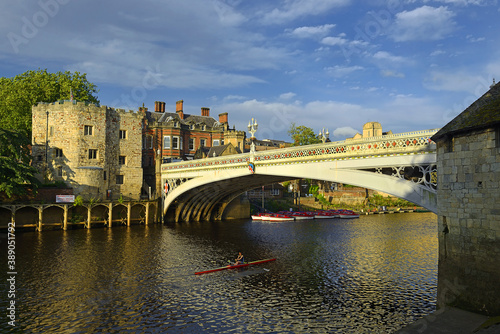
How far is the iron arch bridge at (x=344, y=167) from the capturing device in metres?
22.1

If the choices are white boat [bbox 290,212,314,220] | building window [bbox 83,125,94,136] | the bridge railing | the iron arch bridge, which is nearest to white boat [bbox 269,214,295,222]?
white boat [bbox 290,212,314,220]

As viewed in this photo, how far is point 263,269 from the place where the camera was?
90.5 feet

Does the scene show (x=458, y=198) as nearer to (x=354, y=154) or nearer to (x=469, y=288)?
(x=469, y=288)

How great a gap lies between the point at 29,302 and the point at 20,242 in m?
20.4

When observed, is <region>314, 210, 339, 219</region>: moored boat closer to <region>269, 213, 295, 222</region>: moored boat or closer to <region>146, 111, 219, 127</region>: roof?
<region>269, 213, 295, 222</region>: moored boat

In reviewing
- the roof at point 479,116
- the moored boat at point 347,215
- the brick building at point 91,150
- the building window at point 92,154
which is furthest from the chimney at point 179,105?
the roof at point 479,116

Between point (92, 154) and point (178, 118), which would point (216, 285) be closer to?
point (92, 154)

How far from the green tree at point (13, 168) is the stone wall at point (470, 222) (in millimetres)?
41032

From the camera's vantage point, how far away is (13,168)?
40844 mm

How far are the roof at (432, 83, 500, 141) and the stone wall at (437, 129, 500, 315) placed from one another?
392 millimetres

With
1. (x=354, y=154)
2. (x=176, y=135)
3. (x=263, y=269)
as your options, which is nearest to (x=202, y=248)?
(x=263, y=269)

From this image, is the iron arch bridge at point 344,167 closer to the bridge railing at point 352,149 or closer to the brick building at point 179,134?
the bridge railing at point 352,149

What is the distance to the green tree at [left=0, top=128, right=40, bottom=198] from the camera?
4056 centimetres

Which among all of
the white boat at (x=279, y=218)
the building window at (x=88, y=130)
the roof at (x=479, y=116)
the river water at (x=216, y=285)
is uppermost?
the building window at (x=88, y=130)
